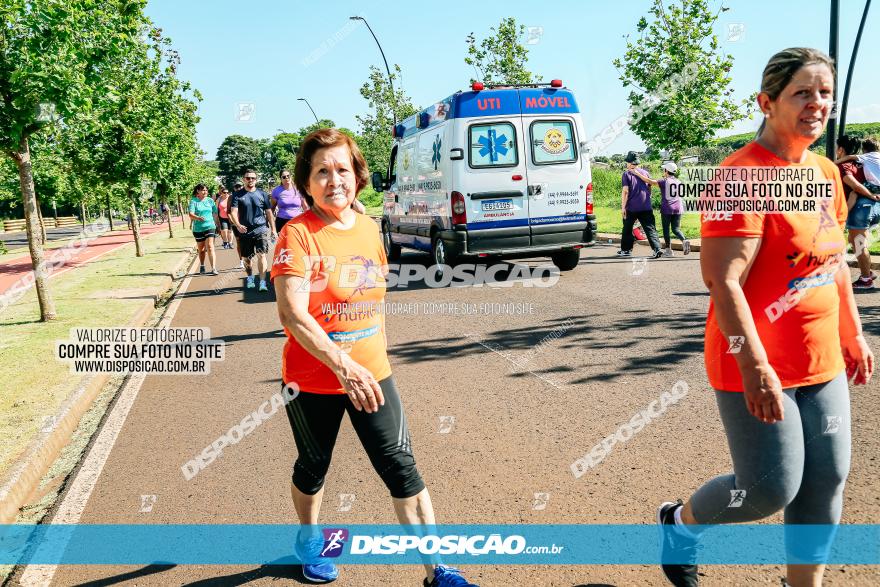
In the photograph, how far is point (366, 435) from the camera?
2664 millimetres

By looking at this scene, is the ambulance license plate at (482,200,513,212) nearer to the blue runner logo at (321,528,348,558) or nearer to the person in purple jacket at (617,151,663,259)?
the person in purple jacket at (617,151,663,259)

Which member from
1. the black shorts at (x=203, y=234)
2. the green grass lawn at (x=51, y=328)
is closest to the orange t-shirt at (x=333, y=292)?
the green grass lawn at (x=51, y=328)

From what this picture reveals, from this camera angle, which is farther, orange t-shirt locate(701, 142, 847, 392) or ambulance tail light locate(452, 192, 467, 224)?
ambulance tail light locate(452, 192, 467, 224)

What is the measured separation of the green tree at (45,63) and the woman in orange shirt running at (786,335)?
8565 millimetres

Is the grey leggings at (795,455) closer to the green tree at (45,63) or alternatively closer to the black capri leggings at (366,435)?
the black capri leggings at (366,435)

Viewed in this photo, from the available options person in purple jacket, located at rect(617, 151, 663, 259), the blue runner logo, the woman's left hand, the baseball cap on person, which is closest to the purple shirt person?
person in purple jacket, located at rect(617, 151, 663, 259)

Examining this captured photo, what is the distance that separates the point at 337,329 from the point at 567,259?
32.3 feet

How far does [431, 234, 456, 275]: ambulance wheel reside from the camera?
11.1m

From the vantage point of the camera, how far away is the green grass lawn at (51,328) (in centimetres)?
541

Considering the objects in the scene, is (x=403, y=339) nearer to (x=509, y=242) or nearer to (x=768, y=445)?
(x=509, y=242)

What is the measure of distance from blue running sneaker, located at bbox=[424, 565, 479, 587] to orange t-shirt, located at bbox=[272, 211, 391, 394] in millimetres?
777

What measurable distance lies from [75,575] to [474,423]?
101 inches

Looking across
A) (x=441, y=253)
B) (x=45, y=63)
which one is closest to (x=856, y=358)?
(x=45, y=63)

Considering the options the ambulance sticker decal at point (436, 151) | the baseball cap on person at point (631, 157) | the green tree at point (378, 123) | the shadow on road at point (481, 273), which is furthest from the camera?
the green tree at point (378, 123)
